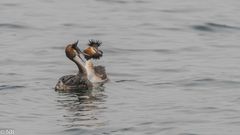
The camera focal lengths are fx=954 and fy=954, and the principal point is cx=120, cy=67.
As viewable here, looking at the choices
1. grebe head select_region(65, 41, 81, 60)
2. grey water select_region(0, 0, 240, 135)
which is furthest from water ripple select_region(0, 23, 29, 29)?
grebe head select_region(65, 41, 81, 60)

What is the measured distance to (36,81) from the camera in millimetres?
20953

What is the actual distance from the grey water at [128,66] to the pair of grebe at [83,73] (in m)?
0.31

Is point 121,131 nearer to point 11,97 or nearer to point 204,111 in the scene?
point 204,111

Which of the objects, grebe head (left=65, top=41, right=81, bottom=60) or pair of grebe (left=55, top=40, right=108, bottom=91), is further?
grebe head (left=65, top=41, right=81, bottom=60)

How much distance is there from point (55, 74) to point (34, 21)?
8.84 metres

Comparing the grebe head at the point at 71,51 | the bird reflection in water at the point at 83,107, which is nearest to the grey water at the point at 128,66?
the bird reflection in water at the point at 83,107

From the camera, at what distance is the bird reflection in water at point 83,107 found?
16.7m

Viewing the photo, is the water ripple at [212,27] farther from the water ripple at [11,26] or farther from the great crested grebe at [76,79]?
the great crested grebe at [76,79]

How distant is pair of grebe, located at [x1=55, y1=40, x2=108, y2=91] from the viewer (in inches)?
794

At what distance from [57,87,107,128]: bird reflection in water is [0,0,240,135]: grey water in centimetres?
2

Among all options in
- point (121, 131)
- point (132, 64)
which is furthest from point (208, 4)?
point (121, 131)

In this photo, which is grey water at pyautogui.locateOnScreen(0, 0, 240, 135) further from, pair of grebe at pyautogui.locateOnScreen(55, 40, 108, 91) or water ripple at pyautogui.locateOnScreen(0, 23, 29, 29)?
pair of grebe at pyautogui.locateOnScreen(55, 40, 108, 91)

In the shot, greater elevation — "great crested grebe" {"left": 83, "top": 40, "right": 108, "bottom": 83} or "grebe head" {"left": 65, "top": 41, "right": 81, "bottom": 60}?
"grebe head" {"left": 65, "top": 41, "right": 81, "bottom": 60}

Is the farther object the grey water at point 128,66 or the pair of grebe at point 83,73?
the pair of grebe at point 83,73
